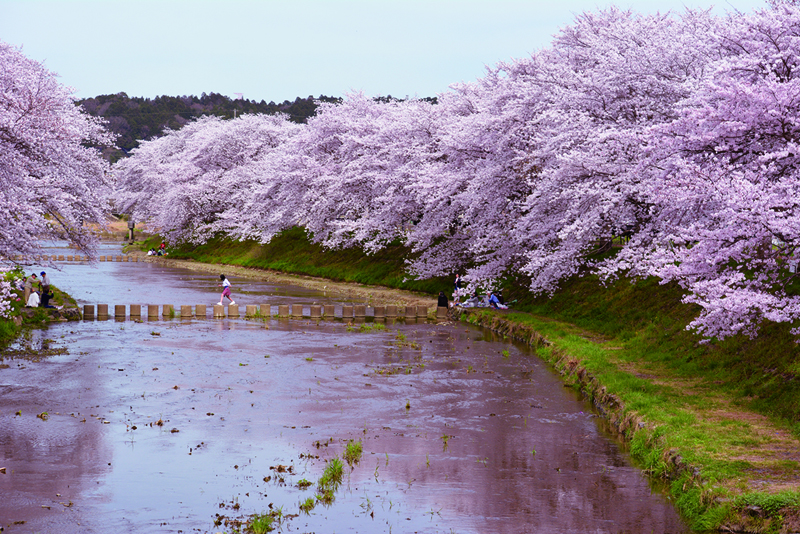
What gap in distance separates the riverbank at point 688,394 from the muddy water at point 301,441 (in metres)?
0.57

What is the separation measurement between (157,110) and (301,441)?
149413mm

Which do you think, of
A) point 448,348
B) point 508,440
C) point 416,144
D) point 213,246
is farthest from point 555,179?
point 213,246

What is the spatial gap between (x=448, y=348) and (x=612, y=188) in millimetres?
7430

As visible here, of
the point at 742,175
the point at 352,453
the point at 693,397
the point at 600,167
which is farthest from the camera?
the point at 600,167

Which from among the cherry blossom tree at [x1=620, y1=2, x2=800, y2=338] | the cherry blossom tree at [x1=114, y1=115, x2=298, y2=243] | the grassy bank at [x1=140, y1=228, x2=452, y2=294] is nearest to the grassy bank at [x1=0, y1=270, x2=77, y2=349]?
the grassy bank at [x1=140, y1=228, x2=452, y2=294]

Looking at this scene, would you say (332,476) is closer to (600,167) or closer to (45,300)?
(600,167)

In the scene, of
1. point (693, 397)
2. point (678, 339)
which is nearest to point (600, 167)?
point (678, 339)

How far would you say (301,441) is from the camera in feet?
45.1

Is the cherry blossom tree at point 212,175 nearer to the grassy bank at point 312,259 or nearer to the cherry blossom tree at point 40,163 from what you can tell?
the grassy bank at point 312,259

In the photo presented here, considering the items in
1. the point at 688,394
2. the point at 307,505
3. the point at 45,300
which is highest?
the point at 45,300

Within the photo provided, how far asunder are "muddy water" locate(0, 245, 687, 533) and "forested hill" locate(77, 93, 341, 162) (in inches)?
4408

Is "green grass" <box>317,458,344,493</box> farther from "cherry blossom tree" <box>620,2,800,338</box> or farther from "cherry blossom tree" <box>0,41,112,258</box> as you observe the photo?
"cherry blossom tree" <box>0,41,112,258</box>

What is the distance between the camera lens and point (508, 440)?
46.5ft

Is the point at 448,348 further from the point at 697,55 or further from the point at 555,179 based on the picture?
the point at 697,55
